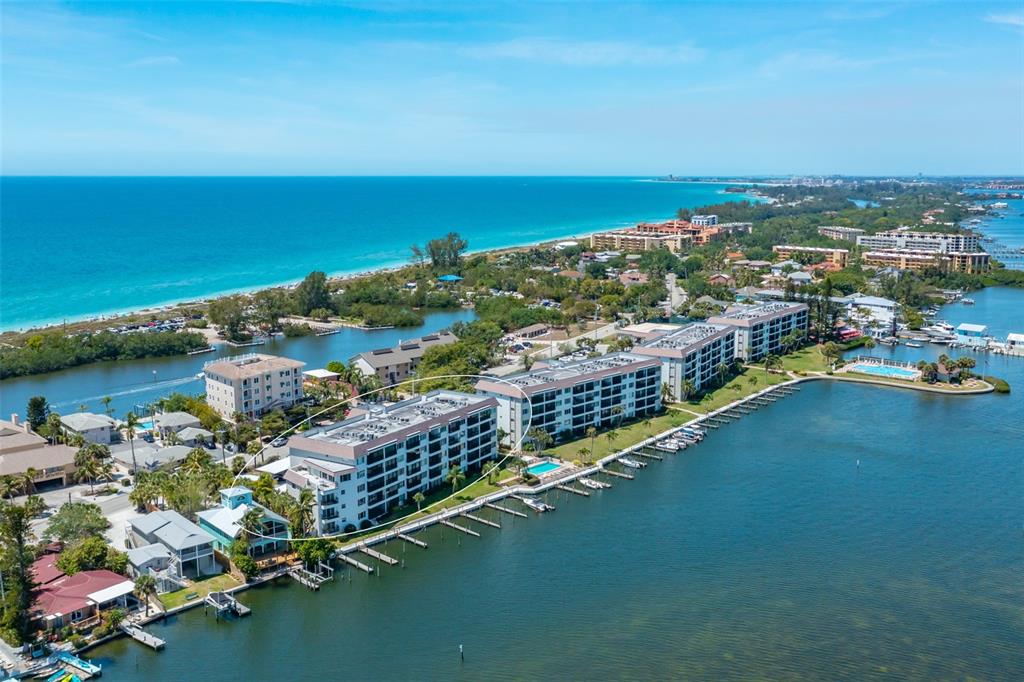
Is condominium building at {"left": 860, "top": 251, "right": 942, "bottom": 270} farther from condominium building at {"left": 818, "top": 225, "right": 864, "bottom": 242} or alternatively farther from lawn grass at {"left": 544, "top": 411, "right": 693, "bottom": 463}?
lawn grass at {"left": 544, "top": 411, "right": 693, "bottom": 463}

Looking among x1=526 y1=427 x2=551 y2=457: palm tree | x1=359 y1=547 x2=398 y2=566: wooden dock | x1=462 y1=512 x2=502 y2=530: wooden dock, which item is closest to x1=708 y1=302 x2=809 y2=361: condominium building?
x1=526 y1=427 x2=551 y2=457: palm tree

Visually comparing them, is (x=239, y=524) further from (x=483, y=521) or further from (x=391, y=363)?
(x=391, y=363)

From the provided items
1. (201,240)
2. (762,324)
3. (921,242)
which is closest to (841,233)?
(921,242)

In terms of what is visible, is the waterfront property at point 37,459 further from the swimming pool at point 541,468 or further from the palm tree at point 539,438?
the palm tree at point 539,438

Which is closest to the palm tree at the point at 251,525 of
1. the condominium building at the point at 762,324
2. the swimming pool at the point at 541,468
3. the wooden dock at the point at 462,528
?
the wooden dock at the point at 462,528

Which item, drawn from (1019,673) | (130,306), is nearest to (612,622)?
(1019,673)
